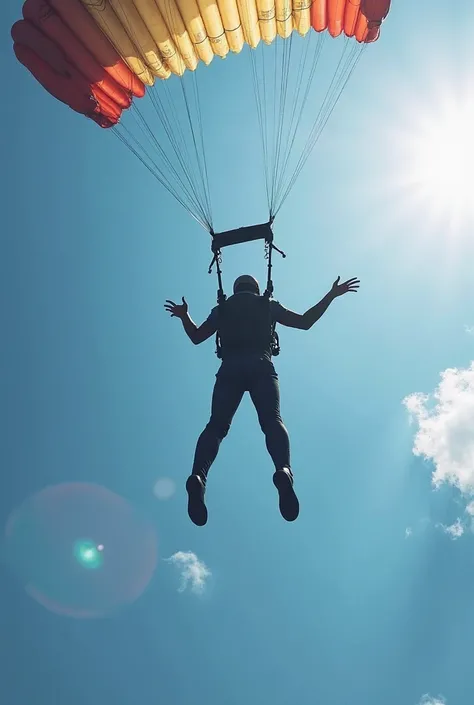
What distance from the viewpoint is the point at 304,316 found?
595 centimetres

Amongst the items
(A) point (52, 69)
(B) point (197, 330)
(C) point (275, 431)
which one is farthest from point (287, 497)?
(A) point (52, 69)

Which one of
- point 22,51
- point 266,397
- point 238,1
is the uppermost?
point 238,1

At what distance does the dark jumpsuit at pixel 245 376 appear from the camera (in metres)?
5.01

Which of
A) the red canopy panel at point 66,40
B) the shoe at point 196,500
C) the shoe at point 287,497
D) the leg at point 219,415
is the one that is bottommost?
the shoe at point 196,500

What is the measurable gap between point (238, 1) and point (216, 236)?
389 cm

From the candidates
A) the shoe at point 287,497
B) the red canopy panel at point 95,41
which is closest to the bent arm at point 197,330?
the shoe at point 287,497

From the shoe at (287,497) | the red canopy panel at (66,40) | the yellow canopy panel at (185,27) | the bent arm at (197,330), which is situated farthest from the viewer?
the yellow canopy panel at (185,27)

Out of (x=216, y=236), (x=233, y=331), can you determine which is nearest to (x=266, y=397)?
(x=233, y=331)

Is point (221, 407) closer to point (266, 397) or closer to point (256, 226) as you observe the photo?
point (266, 397)

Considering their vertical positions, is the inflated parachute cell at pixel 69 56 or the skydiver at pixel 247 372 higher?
the inflated parachute cell at pixel 69 56

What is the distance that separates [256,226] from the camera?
6473mm

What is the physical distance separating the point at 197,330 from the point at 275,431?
1.83 metres

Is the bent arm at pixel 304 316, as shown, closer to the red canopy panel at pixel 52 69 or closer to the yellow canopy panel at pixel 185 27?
the red canopy panel at pixel 52 69

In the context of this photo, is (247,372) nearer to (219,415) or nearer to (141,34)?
(219,415)
